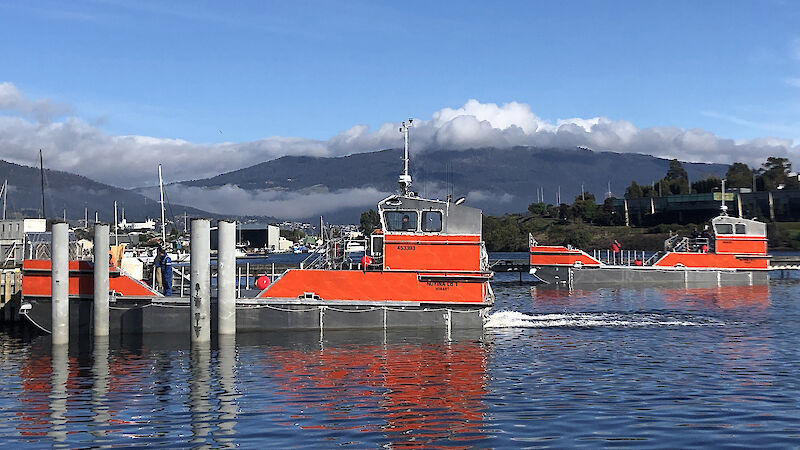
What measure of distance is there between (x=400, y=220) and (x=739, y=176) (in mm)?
162939

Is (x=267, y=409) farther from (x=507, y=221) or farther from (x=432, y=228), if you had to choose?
→ (x=507, y=221)

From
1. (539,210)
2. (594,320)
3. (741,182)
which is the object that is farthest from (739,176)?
(594,320)

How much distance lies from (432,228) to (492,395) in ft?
33.0

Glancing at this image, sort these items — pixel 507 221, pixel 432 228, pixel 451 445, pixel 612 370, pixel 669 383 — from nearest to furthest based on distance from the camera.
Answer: pixel 451 445 < pixel 669 383 < pixel 612 370 < pixel 432 228 < pixel 507 221

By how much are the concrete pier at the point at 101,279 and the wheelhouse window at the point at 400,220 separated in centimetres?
880

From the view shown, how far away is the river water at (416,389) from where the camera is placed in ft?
47.9

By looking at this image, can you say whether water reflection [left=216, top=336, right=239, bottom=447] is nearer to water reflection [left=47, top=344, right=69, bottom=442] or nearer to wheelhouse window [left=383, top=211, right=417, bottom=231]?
water reflection [left=47, top=344, right=69, bottom=442]

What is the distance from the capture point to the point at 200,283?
24.6m

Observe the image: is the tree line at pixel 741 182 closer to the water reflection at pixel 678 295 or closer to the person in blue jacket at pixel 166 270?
the water reflection at pixel 678 295

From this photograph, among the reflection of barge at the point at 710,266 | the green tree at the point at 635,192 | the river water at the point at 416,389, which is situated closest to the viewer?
the river water at the point at 416,389

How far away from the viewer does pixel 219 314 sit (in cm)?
2528

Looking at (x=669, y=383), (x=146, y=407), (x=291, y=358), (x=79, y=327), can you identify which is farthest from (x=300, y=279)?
(x=669, y=383)

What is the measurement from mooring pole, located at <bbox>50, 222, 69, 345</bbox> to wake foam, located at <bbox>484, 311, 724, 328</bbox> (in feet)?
47.5

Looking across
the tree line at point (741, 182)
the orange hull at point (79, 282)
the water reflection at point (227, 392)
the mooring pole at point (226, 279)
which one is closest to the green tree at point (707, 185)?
the tree line at point (741, 182)
